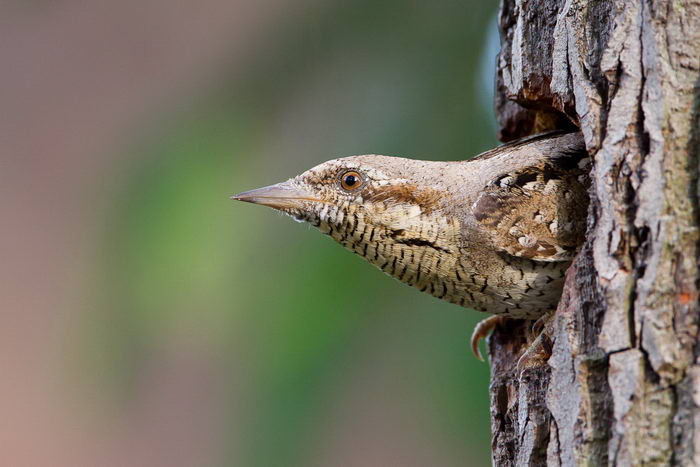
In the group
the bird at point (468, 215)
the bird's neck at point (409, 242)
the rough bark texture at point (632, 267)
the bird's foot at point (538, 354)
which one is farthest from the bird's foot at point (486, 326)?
the rough bark texture at point (632, 267)

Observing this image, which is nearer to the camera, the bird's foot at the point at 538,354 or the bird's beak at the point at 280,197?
the bird's foot at the point at 538,354

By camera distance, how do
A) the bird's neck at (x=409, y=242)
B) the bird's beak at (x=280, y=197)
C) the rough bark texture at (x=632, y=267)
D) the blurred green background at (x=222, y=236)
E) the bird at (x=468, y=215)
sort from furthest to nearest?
1. the blurred green background at (x=222, y=236)
2. the bird's beak at (x=280, y=197)
3. the bird's neck at (x=409, y=242)
4. the bird at (x=468, y=215)
5. the rough bark texture at (x=632, y=267)

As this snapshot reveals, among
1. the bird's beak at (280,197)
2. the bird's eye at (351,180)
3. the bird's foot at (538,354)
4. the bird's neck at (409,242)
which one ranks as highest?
the bird's eye at (351,180)

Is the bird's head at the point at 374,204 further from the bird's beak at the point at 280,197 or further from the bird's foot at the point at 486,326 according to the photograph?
the bird's foot at the point at 486,326

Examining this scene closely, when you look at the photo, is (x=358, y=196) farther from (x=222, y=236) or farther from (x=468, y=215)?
(x=222, y=236)

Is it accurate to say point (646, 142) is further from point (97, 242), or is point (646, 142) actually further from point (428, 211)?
point (97, 242)

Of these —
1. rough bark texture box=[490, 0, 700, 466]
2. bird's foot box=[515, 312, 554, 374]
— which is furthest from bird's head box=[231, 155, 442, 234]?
rough bark texture box=[490, 0, 700, 466]

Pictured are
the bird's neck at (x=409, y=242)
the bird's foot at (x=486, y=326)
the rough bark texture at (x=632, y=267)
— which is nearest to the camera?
the rough bark texture at (x=632, y=267)

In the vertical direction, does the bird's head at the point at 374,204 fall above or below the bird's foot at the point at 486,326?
above
